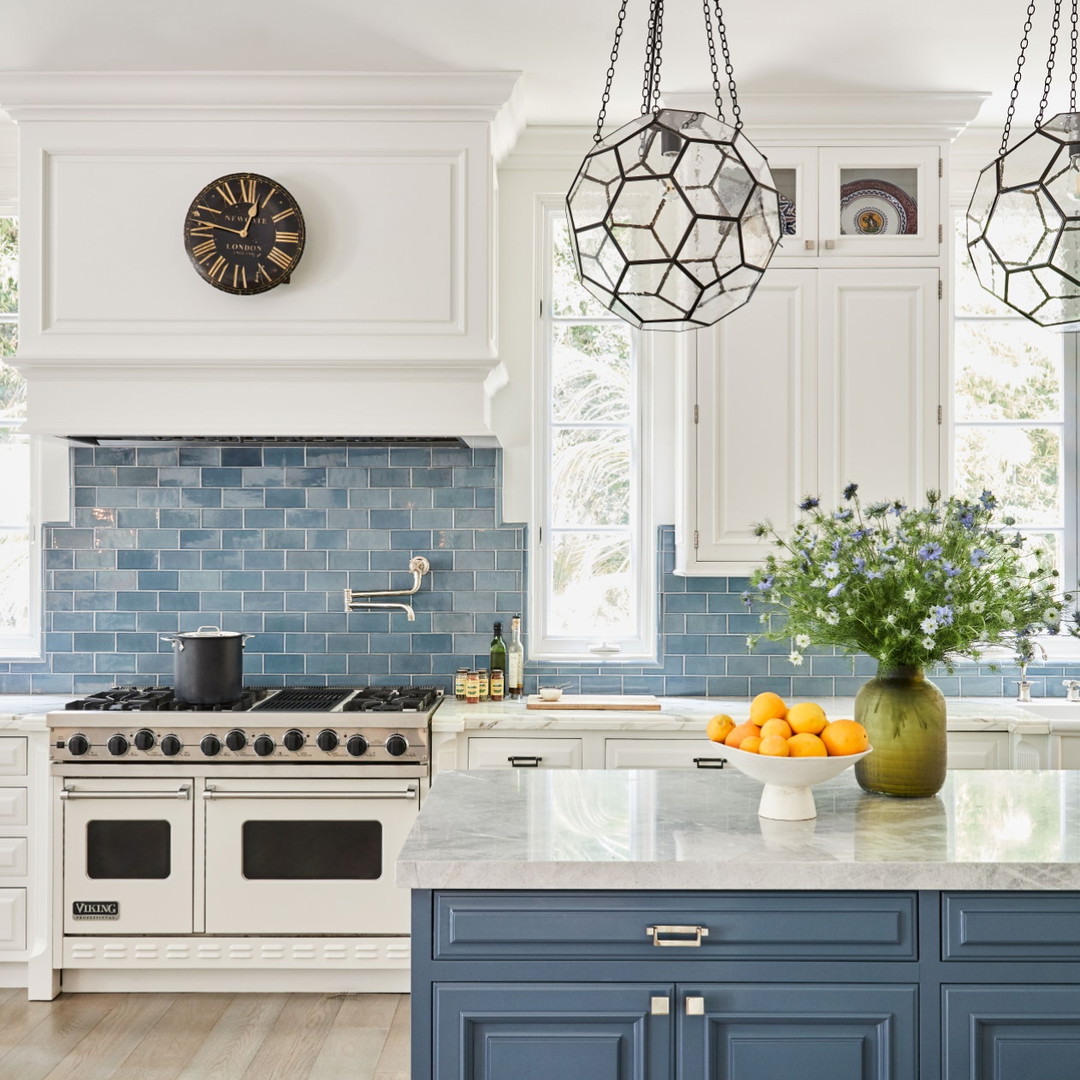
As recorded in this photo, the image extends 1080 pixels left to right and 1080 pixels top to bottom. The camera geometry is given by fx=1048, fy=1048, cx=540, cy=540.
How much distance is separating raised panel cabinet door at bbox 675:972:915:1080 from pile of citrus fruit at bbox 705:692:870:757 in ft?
1.37

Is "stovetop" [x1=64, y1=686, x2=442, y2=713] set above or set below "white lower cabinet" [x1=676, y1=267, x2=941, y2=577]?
below

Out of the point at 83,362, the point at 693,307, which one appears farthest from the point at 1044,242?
the point at 83,362

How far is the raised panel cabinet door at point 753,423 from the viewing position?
3.76 metres

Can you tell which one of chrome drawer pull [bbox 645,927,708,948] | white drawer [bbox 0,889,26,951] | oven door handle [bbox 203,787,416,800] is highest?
chrome drawer pull [bbox 645,927,708,948]

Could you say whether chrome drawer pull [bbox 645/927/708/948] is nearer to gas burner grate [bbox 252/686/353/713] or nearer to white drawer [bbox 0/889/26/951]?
gas burner grate [bbox 252/686/353/713]

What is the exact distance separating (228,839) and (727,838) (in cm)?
208

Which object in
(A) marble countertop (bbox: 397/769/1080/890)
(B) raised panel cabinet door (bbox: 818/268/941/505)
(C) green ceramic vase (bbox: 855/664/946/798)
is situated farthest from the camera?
(B) raised panel cabinet door (bbox: 818/268/941/505)

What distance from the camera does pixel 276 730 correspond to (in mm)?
3475

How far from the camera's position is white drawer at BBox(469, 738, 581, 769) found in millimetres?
3564

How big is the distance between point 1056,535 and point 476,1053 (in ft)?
10.9

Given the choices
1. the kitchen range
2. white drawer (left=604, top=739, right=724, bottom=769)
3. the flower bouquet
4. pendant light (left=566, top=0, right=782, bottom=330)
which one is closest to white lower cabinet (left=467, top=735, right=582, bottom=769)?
white drawer (left=604, top=739, right=724, bottom=769)

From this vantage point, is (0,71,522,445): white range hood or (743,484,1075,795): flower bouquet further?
(0,71,522,445): white range hood

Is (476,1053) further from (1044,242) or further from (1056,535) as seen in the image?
(1056,535)

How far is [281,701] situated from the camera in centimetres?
371
